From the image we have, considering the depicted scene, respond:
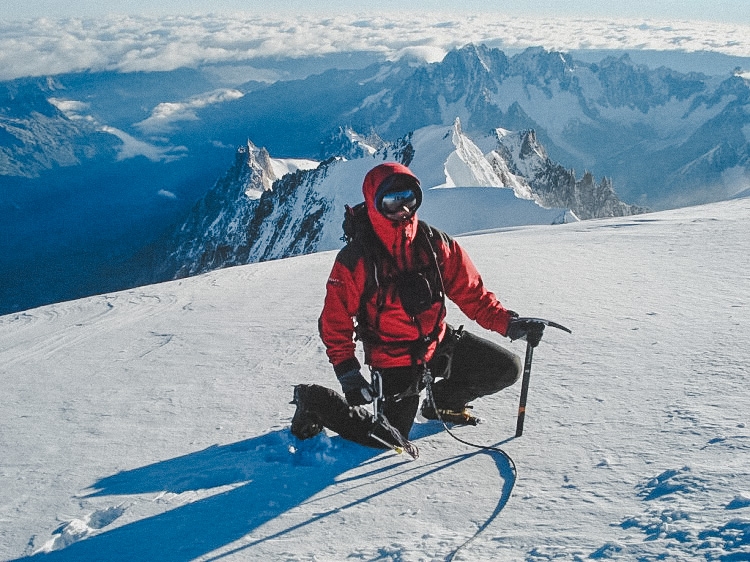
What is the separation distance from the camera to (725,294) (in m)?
6.51

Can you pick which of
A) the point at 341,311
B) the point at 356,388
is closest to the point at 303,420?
the point at 356,388

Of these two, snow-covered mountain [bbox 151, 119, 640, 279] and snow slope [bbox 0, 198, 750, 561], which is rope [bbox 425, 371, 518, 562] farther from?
snow-covered mountain [bbox 151, 119, 640, 279]

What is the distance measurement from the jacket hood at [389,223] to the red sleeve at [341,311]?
27 cm

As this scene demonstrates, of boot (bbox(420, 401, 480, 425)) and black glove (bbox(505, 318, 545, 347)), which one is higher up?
black glove (bbox(505, 318, 545, 347))

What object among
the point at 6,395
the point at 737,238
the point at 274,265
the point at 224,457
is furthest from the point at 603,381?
the point at 274,265

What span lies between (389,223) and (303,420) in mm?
1501

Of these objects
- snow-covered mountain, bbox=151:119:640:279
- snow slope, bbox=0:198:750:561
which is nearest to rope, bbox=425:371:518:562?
snow slope, bbox=0:198:750:561

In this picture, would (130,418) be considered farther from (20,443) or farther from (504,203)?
(504,203)

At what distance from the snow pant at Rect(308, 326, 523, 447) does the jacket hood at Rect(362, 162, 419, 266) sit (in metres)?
0.83

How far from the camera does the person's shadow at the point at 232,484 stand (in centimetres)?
308

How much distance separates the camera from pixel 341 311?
3814 mm

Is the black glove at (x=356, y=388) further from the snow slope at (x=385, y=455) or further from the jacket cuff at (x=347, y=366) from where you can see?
the snow slope at (x=385, y=455)

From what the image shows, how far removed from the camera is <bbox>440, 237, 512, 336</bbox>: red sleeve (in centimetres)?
409

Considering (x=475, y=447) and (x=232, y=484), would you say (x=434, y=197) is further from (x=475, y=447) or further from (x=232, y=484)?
(x=232, y=484)
